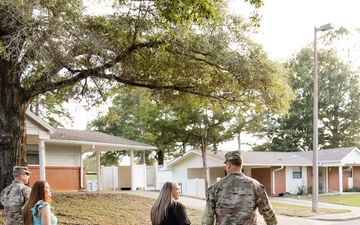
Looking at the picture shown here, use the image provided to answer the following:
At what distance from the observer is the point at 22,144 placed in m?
14.2

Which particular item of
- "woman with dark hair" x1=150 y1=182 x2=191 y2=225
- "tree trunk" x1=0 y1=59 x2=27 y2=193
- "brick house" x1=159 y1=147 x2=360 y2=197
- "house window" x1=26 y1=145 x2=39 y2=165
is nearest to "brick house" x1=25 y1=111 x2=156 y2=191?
"house window" x1=26 y1=145 x2=39 y2=165

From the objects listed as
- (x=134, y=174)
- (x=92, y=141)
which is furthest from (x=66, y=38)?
(x=134, y=174)

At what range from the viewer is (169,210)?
226 inches

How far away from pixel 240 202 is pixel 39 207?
242cm

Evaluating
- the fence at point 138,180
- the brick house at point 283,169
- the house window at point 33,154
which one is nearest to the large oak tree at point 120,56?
the house window at point 33,154

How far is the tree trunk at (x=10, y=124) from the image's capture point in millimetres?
13671

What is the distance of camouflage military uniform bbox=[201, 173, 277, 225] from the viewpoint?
5.14 metres

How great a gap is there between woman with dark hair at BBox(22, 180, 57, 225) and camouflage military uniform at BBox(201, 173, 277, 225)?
1.96 meters

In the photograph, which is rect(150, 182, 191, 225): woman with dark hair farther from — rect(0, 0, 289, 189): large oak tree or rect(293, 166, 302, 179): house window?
rect(293, 166, 302, 179): house window

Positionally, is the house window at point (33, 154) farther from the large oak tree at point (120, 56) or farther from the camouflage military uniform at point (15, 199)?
the camouflage military uniform at point (15, 199)

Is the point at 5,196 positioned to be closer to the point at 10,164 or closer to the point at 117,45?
the point at 10,164

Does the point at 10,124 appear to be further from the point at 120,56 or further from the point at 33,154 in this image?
the point at 33,154

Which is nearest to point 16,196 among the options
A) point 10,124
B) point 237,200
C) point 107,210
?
point 237,200

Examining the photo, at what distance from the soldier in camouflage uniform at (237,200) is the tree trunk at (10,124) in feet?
32.6
